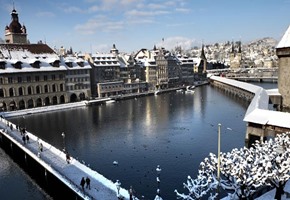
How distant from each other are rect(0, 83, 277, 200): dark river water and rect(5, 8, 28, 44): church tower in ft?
137

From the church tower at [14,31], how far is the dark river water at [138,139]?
137 ft

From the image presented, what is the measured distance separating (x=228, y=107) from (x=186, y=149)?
38.5m

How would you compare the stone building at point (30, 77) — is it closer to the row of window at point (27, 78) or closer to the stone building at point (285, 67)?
the row of window at point (27, 78)

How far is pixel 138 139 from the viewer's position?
151 feet

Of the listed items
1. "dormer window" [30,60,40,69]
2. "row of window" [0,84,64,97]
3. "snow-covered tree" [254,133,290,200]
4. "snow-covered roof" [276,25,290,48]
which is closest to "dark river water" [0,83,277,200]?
"snow-covered tree" [254,133,290,200]

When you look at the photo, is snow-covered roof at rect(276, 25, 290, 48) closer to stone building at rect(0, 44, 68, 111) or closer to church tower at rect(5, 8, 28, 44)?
stone building at rect(0, 44, 68, 111)

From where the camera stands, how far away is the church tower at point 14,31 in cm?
9756

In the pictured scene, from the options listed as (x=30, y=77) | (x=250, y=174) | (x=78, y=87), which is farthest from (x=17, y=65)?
(x=250, y=174)

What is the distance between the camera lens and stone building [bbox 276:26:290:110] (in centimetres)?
4953

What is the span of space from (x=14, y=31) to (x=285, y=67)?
275ft

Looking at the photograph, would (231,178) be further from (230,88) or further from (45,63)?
(230,88)

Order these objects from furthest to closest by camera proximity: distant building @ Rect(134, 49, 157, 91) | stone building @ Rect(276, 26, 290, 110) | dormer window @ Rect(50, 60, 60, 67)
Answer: distant building @ Rect(134, 49, 157, 91) < dormer window @ Rect(50, 60, 60, 67) < stone building @ Rect(276, 26, 290, 110)

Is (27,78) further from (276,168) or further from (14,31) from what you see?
(276,168)

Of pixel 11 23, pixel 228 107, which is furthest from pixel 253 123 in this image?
pixel 11 23
